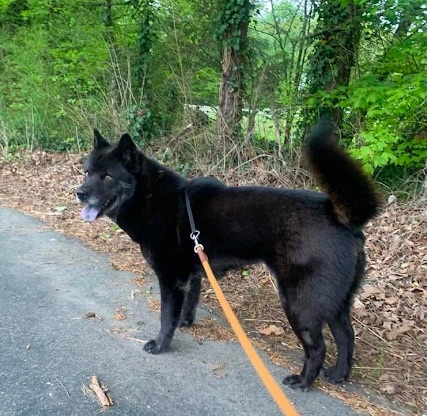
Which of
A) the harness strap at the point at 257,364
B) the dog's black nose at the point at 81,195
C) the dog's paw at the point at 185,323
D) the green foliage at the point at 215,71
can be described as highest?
the green foliage at the point at 215,71

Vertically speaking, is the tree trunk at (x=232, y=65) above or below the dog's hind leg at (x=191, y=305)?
above

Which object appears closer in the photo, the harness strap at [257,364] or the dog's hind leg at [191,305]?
the harness strap at [257,364]

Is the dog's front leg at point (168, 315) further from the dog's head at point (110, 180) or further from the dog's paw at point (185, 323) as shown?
the dog's head at point (110, 180)

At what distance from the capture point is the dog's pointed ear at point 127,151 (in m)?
3.57

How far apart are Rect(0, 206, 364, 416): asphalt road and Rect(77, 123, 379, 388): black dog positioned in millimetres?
236

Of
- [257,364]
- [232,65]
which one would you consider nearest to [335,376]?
[257,364]

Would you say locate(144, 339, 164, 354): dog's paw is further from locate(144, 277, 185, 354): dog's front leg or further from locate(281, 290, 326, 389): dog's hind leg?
locate(281, 290, 326, 389): dog's hind leg

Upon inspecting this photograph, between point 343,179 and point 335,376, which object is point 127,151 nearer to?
point 343,179

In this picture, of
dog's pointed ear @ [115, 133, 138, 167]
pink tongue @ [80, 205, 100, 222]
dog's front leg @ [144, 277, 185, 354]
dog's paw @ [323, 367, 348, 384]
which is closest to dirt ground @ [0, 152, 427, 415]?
dog's paw @ [323, 367, 348, 384]

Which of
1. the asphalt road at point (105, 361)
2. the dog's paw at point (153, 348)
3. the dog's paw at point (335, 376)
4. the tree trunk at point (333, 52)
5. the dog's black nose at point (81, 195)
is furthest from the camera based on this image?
the tree trunk at point (333, 52)

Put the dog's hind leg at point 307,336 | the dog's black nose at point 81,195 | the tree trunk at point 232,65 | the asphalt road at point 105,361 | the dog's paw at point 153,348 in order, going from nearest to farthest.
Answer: the asphalt road at point 105,361 → the dog's hind leg at point 307,336 → the dog's paw at point 153,348 → the dog's black nose at point 81,195 → the tree trunk at point 232,65

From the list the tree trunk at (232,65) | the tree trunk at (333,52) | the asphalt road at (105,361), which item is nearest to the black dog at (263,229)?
the asphalt road at (105,361)

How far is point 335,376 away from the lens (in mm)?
3148

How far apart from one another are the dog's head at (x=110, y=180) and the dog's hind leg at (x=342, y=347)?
1885 mm
